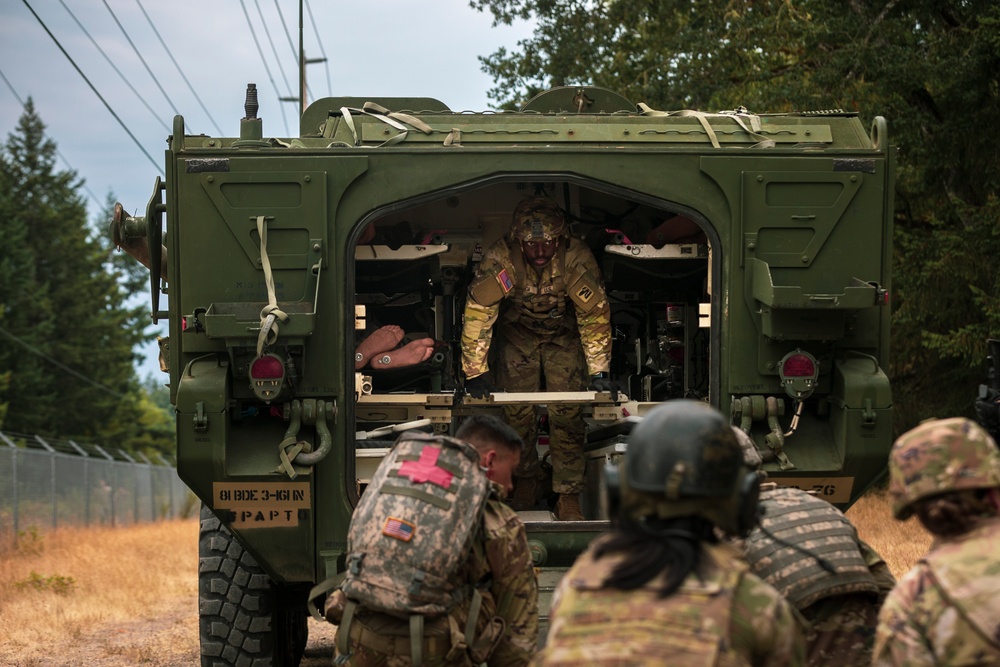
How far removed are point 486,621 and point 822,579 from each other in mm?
1055

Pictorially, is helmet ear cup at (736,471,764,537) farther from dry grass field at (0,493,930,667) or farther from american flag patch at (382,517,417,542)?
dry grass field at (0,493,930,667)

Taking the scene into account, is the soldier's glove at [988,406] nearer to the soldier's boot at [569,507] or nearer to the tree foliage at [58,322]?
the soldier's boot at [569,507]

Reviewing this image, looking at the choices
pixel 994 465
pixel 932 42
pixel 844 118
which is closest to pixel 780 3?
pixel 932 42

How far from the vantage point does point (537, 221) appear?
7.69 metres

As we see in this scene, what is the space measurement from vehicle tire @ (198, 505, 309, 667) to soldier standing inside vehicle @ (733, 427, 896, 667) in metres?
2.94

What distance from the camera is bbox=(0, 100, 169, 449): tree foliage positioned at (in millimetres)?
40875

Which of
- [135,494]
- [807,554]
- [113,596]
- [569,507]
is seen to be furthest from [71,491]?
[807,554]

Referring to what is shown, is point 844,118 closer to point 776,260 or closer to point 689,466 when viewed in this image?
point 776,260

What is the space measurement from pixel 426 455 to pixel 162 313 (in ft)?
10.1

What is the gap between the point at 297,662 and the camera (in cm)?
793

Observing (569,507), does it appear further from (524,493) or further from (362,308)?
(362,308)

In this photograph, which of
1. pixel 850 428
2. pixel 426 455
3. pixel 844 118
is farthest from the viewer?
pixel 844 118

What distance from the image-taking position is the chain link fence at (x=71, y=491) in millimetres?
18234

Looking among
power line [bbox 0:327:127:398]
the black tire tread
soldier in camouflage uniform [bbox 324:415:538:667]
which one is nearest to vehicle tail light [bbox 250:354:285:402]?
the black tire tread
